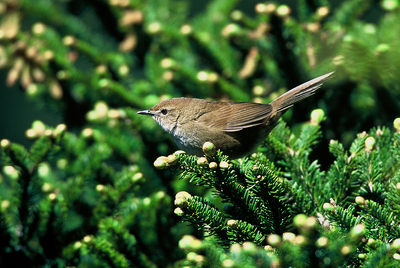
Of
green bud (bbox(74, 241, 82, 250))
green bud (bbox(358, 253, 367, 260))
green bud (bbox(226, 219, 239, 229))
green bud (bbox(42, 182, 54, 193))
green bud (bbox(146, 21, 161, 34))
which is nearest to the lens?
green bud (bbox(358, 253, 367, 260))

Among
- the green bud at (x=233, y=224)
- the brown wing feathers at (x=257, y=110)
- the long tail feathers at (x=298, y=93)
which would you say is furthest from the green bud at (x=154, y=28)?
the green bud at (x=233, y=224)

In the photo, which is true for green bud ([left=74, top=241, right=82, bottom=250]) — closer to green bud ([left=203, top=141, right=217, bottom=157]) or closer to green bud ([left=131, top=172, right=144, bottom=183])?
green bud ([left=131, top=172, right=144, bottom=183])

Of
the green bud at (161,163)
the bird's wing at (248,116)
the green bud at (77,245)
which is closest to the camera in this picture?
the green bud at (161,163)

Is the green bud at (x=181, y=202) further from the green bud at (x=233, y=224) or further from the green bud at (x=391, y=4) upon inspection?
the green bud at (x=391, y=4)

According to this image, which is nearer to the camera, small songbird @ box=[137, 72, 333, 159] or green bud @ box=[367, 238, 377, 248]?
green bud @ box=[367, 238, 377, 248]

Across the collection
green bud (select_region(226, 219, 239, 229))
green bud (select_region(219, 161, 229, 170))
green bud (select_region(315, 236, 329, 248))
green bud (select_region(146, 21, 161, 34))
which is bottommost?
green bud (select_region(226, 219, 239, 229))

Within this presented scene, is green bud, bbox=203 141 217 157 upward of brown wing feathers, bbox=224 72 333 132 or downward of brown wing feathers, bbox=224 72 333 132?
upward

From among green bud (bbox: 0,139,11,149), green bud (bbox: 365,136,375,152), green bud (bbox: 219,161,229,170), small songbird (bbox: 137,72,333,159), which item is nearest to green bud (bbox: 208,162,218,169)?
green bud (bbox: 219,161,229,170)

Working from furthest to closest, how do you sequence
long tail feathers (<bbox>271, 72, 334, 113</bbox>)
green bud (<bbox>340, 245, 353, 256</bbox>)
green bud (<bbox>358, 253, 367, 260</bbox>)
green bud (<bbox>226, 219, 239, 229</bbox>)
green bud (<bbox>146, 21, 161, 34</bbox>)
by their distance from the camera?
green bud (<bbox>146, 21, 161, 34</bbox>) < long tail feathers (<bbox>271, 72, 334, 113</bbox>) < green bud (<bbox>226, 219, 239, 229</bbox>) < green bud (<bbox>358, 253, 367, 260</bbox>) < green bud (<bbox>340, 245, 353, 256</bbox>)
